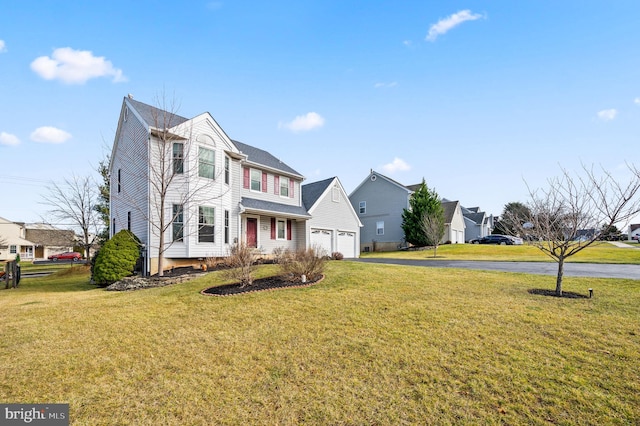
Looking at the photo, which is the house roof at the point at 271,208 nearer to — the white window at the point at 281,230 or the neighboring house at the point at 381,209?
the white window at the point at 281,230

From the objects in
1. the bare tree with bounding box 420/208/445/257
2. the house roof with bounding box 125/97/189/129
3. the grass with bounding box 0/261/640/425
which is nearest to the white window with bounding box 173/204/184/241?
Answer: the house roof with bounding box 125/97/189/129

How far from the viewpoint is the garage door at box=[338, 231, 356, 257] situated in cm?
2564

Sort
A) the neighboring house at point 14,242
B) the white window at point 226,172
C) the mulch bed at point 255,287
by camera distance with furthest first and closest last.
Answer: the neighboring house at point 14,242
the white window at point 226,172
the mulch bed at point 255,287

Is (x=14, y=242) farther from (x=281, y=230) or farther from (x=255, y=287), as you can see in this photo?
(x=255, y=287)

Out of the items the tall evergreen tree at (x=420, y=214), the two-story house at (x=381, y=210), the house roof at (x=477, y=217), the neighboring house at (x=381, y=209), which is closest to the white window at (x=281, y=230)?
the neighboring house at (x=381, y=209)

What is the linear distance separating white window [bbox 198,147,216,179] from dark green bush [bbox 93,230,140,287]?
15.3 feet

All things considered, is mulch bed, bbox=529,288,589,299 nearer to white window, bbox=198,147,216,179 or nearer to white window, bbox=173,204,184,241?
white window, bbox=173,204,184,241

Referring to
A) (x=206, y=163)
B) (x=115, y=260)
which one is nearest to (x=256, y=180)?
(x=206, y=163)

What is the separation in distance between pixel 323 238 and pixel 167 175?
492 inches

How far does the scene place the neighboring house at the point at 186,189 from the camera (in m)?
14.8

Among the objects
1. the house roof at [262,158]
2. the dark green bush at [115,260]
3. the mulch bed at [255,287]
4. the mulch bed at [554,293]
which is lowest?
the mulch bed at [554,293]

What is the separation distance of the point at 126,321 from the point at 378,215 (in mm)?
32108

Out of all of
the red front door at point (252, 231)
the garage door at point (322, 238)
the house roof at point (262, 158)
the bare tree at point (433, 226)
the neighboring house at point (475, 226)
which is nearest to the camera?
the red front door at point (252, 231)

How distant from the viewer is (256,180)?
793 inches
